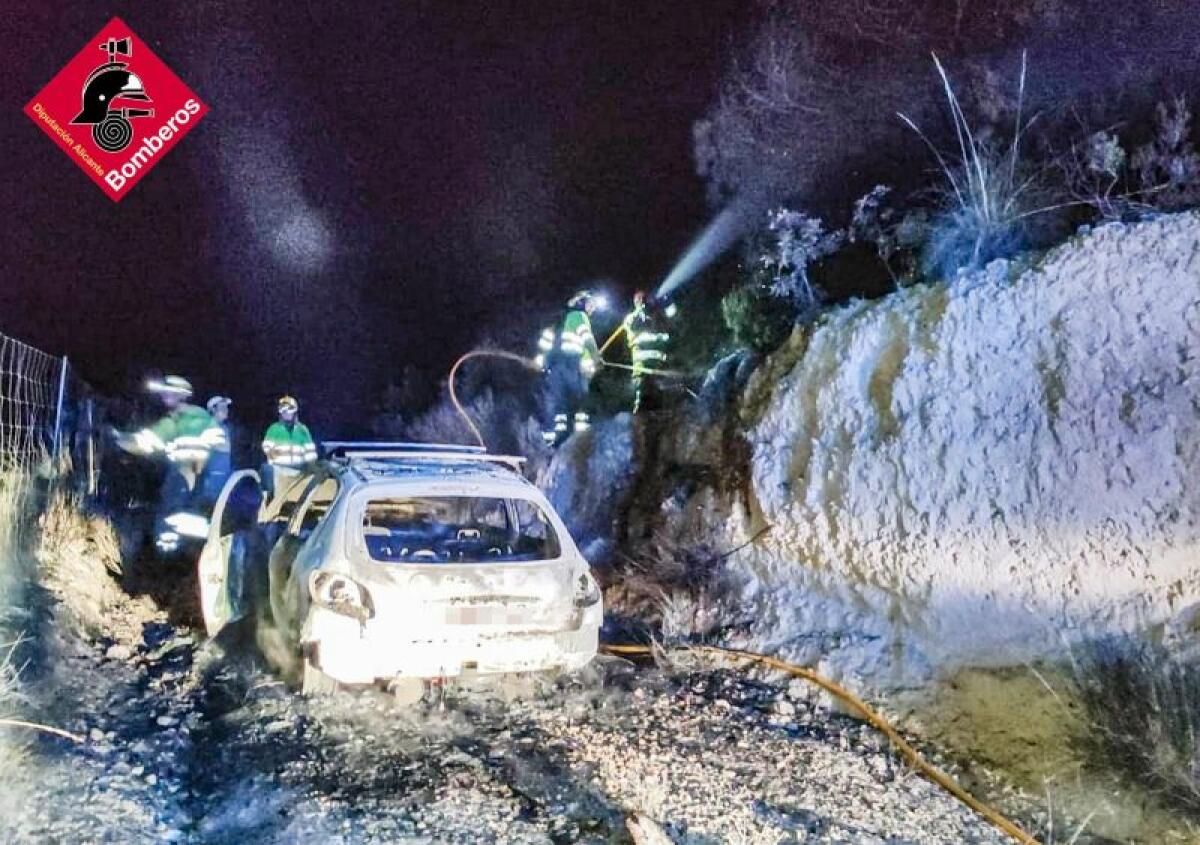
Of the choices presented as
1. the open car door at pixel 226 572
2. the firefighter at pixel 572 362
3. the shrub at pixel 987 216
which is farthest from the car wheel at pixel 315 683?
the shrub at pixel 987 216

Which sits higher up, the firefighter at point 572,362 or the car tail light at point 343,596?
the firefighter at point 572,362

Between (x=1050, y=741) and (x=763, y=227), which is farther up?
(x=763, y=227)

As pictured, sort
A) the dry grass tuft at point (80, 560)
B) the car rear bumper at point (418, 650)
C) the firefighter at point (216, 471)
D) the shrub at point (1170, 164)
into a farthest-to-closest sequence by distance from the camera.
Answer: the firefighter at point (216, 471) → the shrub at point (1170, 164) → the dry grass tuft at point (80, 560) → the car rear bumper at point (418, 650)

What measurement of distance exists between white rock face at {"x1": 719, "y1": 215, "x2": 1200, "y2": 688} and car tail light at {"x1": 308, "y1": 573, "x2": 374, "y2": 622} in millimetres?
2942

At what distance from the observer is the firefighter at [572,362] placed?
1123 cm

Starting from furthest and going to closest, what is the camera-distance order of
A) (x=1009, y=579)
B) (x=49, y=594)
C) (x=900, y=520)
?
(x=49, y=594) < (x=900, y=520) < (x=1009, y=579)

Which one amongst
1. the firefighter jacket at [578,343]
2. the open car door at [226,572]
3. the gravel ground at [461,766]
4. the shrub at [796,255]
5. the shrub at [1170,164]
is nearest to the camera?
the gravel ground at [461,766]

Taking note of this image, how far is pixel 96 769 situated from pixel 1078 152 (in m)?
9.70

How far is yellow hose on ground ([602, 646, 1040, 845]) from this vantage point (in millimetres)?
4875

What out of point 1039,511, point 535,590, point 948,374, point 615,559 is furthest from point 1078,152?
point 535,590

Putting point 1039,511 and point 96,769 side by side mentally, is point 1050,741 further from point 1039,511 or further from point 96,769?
point 96,769

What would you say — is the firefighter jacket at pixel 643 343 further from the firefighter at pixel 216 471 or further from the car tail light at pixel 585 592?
the car tail light at pixel 585 592

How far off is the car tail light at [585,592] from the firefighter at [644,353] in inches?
203

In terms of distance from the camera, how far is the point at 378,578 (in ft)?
17.7
